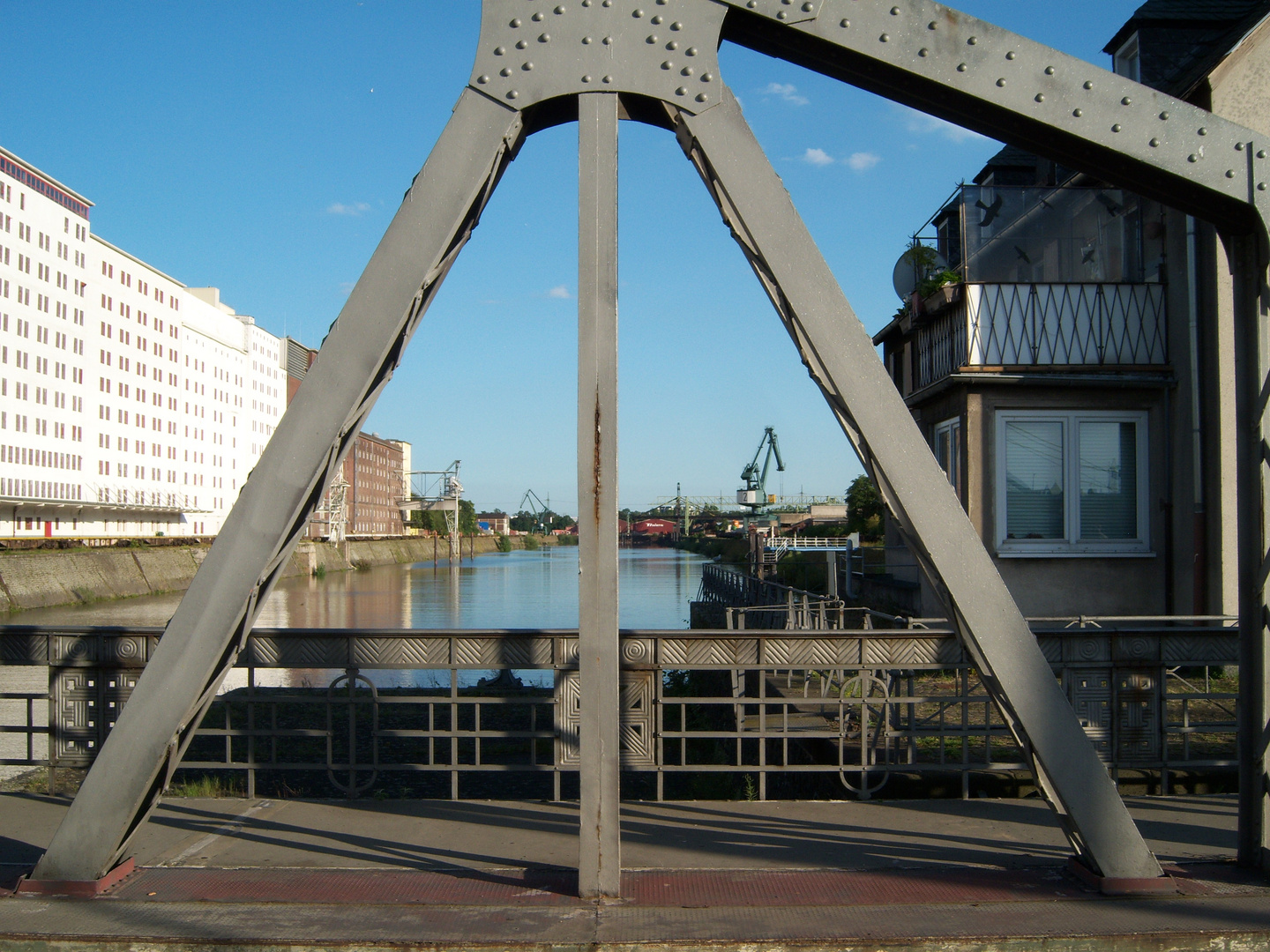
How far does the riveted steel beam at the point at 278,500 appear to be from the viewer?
3.67m

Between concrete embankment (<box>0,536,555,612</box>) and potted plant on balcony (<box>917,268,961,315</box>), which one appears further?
concrete embankment (<box>0,536,555,612</box>)

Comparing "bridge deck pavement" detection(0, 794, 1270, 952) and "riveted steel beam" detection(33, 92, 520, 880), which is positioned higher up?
"riveted steel beam" detection(33, 92, 520, 880)

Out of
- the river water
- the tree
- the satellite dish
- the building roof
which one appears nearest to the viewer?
the building roof

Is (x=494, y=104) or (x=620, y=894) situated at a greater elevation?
(x=494, y=104)

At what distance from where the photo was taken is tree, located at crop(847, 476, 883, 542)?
42.4 metres

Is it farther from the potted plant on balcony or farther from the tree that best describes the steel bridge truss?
the tree

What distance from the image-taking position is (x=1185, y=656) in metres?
6.06

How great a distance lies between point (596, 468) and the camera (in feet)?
12.0

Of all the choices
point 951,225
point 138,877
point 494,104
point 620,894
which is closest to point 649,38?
point 494,104

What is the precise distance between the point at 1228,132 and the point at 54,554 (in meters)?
43.8

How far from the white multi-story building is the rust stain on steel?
3704cm

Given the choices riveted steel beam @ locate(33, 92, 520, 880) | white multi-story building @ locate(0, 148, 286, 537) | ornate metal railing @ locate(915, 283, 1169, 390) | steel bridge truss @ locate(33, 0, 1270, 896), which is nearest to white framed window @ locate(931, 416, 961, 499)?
ornate metal railing @ locate(915, 283, 1169, 390)

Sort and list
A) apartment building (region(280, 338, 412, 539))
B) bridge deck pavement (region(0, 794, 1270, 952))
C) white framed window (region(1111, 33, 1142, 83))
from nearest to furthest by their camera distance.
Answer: bridge deck pavement (region(0, 794, 1270, 952)) → white framed window (region(1111, 33, 1142, 83)) → apartment building (region(280, 338, 412, 539))

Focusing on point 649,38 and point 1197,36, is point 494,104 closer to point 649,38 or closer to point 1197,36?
point 649,38
